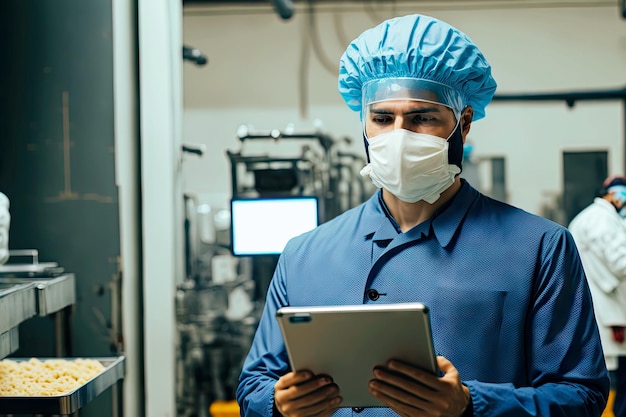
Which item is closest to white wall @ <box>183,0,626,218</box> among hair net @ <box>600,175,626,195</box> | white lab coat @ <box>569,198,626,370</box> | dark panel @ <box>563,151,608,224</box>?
Result: dark panel @ <box>563,151,608,224</box>

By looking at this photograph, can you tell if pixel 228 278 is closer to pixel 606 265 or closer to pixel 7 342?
pixel 606 265

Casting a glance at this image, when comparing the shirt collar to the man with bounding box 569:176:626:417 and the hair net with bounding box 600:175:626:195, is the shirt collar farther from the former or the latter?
the hair net with bounding box 600:175:626:195

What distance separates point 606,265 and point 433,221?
2634 mm

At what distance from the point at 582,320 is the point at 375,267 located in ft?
1.10

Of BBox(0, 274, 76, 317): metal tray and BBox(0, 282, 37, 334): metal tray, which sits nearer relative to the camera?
BBox(0, 282, 37, 334): metal tray

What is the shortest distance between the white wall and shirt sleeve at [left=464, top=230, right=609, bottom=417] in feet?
13.0

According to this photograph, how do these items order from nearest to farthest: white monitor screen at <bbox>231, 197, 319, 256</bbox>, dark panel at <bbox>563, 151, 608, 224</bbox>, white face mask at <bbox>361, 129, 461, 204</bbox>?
white face mask at <bbox>361, 129, 461, 204</bbox> < white monitor screen at <bbox>231, 197, 319, 256</bbox> < dark panel at <bbox>563, 151, 608, 224</bbox>

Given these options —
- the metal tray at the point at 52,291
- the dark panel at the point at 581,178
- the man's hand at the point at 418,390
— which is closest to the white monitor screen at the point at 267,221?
the metal tray at the point at 52,291

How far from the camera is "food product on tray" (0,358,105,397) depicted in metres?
1.72

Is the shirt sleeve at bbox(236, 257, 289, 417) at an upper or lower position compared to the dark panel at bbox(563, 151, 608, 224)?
lower

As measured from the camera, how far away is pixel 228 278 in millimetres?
3760

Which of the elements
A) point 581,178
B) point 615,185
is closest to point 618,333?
point 615,185

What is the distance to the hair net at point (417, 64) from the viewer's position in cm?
120

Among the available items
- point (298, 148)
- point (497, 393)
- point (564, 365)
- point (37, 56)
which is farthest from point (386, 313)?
point (298, 148)
